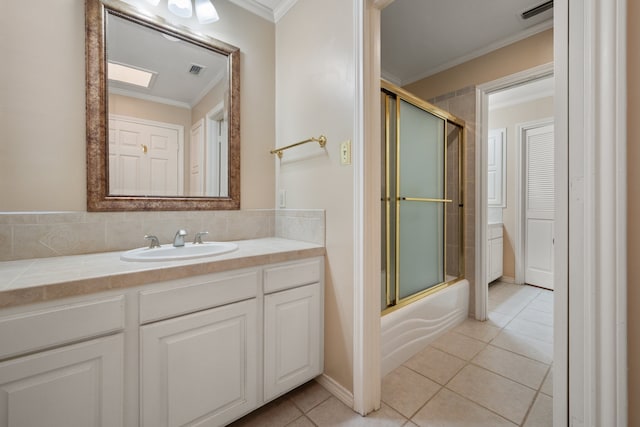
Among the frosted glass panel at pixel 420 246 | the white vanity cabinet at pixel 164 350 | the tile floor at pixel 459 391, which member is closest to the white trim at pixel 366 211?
the tile floor at pixel 459 391

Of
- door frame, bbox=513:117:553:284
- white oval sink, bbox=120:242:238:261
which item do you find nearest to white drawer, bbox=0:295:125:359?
white oval sink, bbox=120:242:238:261

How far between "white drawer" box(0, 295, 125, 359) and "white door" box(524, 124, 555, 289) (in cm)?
417

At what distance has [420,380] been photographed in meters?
1.61

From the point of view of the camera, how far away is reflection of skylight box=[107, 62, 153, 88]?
136 centimetres

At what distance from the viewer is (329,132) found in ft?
4.93

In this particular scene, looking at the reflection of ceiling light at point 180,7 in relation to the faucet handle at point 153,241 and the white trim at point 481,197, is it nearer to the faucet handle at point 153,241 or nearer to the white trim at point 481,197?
the faucet handle at point 153,241

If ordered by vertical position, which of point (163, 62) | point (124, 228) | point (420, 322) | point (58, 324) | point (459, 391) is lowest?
point (459, 391)

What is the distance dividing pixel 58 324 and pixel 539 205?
4.44 meters

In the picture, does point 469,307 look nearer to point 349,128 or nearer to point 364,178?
point 364,178

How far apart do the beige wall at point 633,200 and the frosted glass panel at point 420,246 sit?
126cm

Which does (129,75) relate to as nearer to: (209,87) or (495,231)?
(209,87)

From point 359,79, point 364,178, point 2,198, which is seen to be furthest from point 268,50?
point 2,198

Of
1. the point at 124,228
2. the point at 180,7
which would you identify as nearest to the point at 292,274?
the point at 124,228

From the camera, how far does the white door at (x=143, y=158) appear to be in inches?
54.4
